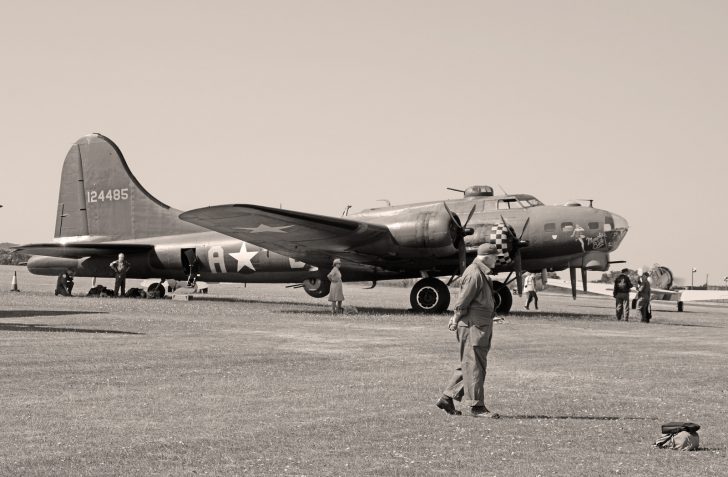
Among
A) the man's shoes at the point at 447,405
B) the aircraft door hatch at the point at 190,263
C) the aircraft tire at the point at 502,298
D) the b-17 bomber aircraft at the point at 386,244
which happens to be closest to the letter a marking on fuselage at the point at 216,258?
the b-17 bomber aircraft at the point at 386,244

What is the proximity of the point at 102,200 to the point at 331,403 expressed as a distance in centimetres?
2753

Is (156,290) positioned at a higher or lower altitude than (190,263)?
Answer: lower

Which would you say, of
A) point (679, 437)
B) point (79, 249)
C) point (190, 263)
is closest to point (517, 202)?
point (190, 263)

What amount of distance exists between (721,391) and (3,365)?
10117 millimetres

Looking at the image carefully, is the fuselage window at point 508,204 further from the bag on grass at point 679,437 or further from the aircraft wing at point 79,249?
the bag on grass at point 679,437

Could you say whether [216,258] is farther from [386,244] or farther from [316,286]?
[386,244]

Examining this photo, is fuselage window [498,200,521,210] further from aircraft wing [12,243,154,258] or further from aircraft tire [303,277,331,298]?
aircraft wing [12,243,154,258]

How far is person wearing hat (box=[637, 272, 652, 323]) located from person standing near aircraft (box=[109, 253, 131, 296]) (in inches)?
708

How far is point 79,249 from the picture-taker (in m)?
34.4

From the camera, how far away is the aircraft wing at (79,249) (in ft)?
111

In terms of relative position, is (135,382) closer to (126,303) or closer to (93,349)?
(93,349)

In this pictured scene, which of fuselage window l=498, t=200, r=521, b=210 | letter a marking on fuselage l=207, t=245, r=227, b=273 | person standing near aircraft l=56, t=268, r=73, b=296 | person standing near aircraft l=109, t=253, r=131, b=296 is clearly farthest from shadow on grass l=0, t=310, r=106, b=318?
fuselage window l=498, t=200, r=521, b=210

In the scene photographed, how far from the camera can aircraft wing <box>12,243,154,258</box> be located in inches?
1331

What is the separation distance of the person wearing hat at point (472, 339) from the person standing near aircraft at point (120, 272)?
952 inches
